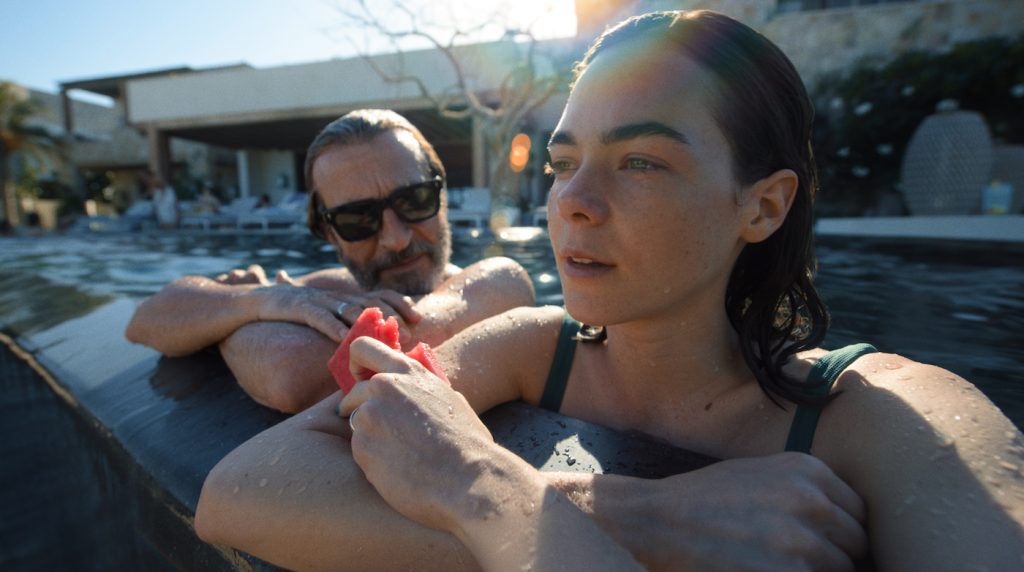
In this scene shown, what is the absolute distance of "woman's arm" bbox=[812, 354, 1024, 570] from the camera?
0.78 metres

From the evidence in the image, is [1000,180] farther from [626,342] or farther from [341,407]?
[341,407]

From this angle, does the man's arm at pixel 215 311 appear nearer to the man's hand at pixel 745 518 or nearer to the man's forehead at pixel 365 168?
the man's forehead at pixel 365 168

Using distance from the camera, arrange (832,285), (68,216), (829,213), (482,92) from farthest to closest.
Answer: (68,216)
(482,92)
(829,213)
(832,285)

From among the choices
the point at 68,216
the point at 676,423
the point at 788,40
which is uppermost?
the point at 788,40

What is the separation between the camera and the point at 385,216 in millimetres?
2523

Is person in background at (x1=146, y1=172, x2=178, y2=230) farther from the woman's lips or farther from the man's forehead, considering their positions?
the woman's lips

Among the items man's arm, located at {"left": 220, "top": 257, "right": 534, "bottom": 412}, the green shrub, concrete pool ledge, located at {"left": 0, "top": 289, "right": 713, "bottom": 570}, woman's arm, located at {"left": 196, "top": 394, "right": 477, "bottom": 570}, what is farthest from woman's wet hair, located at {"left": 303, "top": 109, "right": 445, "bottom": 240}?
the green shrub

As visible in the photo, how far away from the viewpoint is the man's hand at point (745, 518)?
0.82 meters

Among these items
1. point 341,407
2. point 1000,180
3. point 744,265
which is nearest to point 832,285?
point 744,265

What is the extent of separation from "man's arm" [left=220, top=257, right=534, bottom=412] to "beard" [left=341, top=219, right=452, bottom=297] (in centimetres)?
40

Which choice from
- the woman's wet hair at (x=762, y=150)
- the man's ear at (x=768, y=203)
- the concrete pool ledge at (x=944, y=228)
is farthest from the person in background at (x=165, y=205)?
the man's ear at (x=768, y=203)

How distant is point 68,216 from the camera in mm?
23328

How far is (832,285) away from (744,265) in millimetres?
3861

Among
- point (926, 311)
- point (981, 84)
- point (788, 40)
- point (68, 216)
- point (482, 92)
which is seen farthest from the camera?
point (68, 216)
